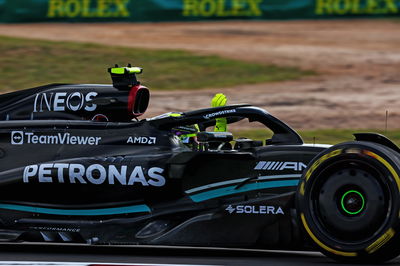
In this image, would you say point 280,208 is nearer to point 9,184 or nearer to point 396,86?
point 9,184

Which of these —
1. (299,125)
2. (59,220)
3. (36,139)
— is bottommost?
(299,125)

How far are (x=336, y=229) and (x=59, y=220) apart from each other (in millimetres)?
2369

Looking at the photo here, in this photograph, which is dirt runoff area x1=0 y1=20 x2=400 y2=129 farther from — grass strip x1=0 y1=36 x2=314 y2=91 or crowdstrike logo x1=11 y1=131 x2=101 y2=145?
crowdstrike logo x1=11 y1=131 x2=101 y2=145

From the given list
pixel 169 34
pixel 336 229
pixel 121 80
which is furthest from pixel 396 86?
pixel 336 229

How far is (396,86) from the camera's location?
859 inches

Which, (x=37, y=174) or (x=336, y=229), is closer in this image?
(x=336, y=229)

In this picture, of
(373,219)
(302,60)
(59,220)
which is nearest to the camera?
(373,219)

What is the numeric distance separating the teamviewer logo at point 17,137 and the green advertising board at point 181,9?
20396 mm

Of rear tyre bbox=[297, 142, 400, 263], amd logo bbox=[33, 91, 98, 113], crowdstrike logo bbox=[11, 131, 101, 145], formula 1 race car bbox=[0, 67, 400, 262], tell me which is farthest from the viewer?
amd logo bbox=[33, 91, 98, 113]

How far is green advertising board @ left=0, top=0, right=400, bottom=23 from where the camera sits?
28.5 m

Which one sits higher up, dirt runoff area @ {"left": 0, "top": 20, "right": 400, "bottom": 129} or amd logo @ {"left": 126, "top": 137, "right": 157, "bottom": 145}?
amd logo @ {"left": 126, "top": 137, "right": 157, "bottom": 145}

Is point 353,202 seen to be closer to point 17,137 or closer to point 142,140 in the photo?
point 142,140

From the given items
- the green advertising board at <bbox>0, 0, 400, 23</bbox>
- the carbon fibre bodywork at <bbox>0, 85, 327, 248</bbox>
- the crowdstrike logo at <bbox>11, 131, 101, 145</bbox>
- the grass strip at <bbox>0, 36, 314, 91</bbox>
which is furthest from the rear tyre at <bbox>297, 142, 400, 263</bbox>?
the green advertising board at <bbox>0, 0, 400, 23</bbox>

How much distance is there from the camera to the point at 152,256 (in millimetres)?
8055
